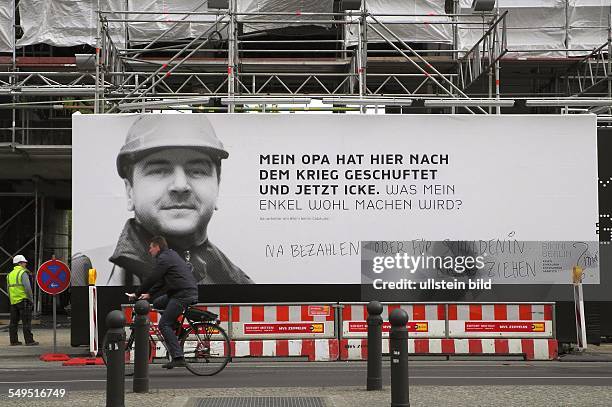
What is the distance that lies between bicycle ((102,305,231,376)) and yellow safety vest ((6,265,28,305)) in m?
6.73

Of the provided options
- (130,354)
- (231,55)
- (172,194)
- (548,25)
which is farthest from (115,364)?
(548,25)

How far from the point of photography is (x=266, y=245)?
16.5 m

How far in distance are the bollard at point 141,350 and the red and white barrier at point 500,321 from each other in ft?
20.9

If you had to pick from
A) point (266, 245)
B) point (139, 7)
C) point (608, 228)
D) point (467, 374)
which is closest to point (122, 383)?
point (467, 374)

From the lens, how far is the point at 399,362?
29.0 ft

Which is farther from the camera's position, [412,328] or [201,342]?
[412,328]

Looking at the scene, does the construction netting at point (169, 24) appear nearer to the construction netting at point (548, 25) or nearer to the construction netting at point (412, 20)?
the construction netting at point (412, 20)

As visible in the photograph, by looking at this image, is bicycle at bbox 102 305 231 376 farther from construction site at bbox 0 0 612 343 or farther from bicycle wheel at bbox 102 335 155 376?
construction site at bbox 0 0 612 343

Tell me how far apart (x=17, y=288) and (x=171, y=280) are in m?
7.34

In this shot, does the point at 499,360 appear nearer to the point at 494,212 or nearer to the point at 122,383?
the point at 494,212

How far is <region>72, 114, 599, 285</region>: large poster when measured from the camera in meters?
16.4

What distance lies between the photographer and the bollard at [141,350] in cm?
1023

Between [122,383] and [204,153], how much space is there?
8.29 meters

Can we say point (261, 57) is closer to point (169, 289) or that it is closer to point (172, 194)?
point (172, 194)
